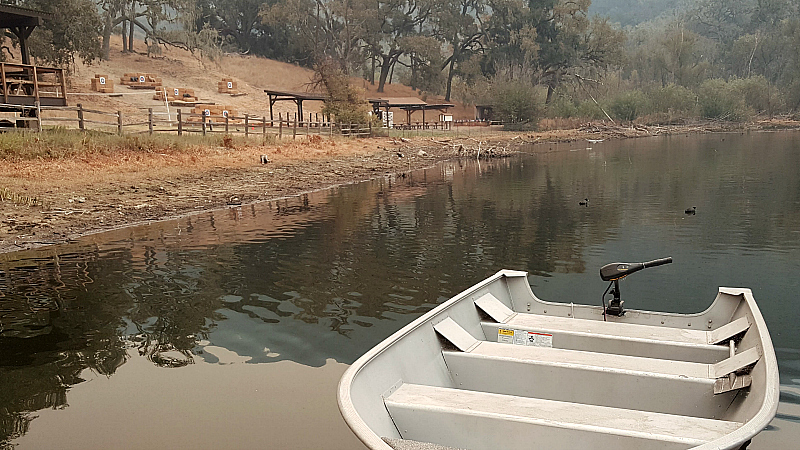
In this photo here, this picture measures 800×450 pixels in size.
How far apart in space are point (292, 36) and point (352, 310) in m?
73.3

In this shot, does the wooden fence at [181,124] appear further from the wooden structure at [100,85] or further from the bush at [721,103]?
the bush at [721,103]

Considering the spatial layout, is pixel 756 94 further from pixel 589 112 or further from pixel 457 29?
pixel 457 29

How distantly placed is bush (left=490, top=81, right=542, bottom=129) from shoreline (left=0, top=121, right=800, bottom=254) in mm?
27599

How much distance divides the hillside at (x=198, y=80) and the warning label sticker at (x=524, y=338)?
3313 cm

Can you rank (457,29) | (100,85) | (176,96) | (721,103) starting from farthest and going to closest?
(457,29)
(721,103)
(176,96)
(100,85)

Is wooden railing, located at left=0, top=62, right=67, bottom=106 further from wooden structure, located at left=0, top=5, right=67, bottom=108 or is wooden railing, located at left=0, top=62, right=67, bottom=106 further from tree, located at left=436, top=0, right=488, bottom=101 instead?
tree, located at left=436, top=0, right=488, bottom=101

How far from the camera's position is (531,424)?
448 cm

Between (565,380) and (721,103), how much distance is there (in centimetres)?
7614

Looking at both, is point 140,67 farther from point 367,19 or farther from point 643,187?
point 643,187

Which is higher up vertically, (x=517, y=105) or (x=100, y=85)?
(x=100, y=85)

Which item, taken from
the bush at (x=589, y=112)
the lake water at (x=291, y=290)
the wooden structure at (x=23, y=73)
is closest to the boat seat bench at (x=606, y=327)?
the lake water at (x=291, y=290)

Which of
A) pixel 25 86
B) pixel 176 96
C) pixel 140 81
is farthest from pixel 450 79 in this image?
pixel 25 86

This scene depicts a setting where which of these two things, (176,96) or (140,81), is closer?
(176,96)

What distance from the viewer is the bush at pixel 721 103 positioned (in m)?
73.4
